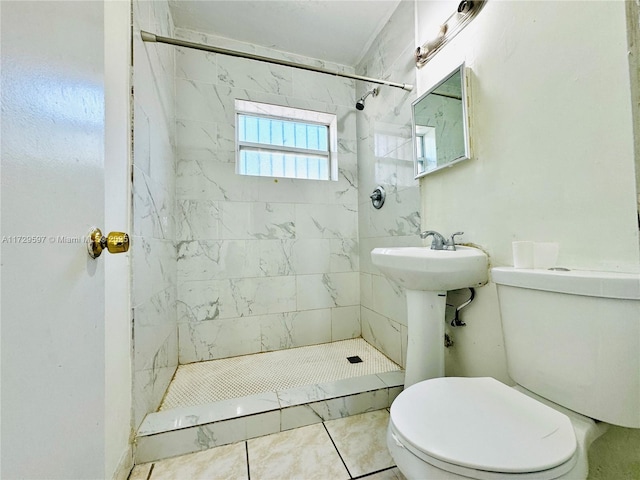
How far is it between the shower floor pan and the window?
4.52ft

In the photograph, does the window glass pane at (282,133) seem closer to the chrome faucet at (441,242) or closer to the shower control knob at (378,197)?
the shower control knob at (378,197)

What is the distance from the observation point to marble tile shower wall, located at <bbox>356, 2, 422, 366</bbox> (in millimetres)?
1528

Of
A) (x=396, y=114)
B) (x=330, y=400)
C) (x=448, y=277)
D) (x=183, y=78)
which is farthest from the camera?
(x=183, y=78)

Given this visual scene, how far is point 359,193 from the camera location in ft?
6.90

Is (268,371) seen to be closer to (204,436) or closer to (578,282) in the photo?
(204,436)

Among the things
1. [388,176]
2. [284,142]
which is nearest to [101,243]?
[388,176]

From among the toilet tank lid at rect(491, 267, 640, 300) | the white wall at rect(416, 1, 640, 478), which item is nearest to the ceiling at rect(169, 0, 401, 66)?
the white wall at rect(416, 1, 640, 478)

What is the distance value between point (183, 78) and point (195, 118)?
28 cm

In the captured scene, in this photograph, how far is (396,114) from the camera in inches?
64.5

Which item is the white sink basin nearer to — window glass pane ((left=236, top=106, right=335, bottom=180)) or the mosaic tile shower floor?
the mosaic tile shower floor

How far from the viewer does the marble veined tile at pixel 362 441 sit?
3.31 ft

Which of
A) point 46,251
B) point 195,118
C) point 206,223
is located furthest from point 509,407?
point 195,118

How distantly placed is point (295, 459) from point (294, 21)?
96.2 inches

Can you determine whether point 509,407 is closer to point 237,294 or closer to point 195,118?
point 237,294
